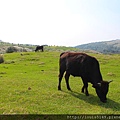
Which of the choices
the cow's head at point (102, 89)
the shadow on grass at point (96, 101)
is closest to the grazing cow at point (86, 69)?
the cow's head at point (102, 89)

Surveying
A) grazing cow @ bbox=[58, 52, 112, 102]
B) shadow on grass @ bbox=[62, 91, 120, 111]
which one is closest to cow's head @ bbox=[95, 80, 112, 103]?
grazing cow @ bbox=[58, 52, 112, 102]

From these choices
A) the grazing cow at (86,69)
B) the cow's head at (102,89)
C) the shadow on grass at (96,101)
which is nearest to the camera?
the shadow on grass at (96,101)

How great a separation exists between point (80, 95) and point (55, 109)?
10.5 feet

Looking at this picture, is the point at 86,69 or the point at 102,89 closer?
the point at 102,89

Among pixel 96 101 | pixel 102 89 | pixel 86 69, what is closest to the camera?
pixel 102 89

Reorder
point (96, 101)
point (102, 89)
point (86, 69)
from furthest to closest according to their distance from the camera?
point (86, 69) < point (96, 101) < point (102, 89)

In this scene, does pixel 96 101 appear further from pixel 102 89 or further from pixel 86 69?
pixel 86 69

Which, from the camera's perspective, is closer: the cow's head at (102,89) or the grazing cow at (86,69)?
the cow's head at (102,89)

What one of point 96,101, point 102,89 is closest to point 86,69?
point 102,89

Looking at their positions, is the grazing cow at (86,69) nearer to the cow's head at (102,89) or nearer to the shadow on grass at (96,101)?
the cow's head at (102,89)

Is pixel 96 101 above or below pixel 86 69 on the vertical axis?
below

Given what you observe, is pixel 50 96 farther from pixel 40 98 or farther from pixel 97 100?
pixel 97 100

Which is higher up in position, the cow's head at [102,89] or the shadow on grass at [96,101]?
the cow's head at [102,89]

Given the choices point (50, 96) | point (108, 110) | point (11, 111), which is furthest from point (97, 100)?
point (11, 111)
